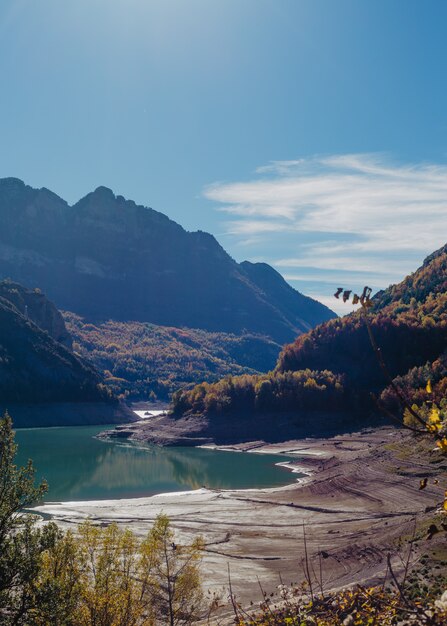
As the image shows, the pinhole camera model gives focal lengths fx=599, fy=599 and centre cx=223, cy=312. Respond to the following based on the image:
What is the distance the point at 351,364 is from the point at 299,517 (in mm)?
91453

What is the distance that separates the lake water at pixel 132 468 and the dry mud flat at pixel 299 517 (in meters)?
6.25

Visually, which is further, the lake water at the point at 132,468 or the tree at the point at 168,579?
the lake water at the point at 132,468

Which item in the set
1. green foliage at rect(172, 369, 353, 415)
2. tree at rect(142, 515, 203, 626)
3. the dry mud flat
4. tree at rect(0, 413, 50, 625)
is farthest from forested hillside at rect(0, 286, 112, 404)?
tree at rect(0, 413, 50, 625)

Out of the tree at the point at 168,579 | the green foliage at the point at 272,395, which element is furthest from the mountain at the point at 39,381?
the tree at the point at 168,579

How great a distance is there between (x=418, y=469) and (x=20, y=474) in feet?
164

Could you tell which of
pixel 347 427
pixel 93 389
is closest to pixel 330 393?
pixel 347 427

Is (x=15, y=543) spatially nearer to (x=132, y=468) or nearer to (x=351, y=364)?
(x=132, y=468)

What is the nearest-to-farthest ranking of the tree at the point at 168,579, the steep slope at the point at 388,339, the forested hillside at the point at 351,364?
1. the tree at the point at 168,579
2. the forested hillside at the point at 351,364
3. the steep slope at the point at 388,339

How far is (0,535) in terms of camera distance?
18.2 metres

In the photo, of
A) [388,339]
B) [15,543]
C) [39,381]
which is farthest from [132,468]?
[39,381]

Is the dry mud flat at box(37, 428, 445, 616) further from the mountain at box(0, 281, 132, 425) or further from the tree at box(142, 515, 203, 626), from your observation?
the mountain at box(0, 281, 132, 425)

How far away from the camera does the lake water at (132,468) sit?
247 ft

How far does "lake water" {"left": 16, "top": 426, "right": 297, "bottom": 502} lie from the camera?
75188 millimetres

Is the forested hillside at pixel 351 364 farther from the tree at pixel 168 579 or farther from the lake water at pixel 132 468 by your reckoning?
the tree at pixel 168 579
